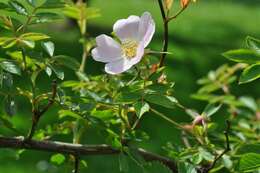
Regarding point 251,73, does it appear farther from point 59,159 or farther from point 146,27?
point 59,159

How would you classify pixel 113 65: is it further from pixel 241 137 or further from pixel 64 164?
pixel 241 137

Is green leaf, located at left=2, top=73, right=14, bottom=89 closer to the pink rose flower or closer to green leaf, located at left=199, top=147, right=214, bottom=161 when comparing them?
the pink rose flower

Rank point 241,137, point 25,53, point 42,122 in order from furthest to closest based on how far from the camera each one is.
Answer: point 42,122 < point 241,137 < point 25,53

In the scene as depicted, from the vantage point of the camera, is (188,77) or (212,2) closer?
(188,77)

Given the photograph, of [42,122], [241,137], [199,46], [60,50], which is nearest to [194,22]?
[199,46]

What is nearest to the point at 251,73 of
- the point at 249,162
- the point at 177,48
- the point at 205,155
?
the point at 249,162

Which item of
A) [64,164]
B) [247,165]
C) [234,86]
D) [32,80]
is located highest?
[32,80]

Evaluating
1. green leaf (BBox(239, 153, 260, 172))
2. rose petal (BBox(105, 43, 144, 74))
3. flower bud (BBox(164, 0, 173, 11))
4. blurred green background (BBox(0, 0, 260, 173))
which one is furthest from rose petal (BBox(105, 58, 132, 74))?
blurred green background (BBox(0, 0, 260, 173))
